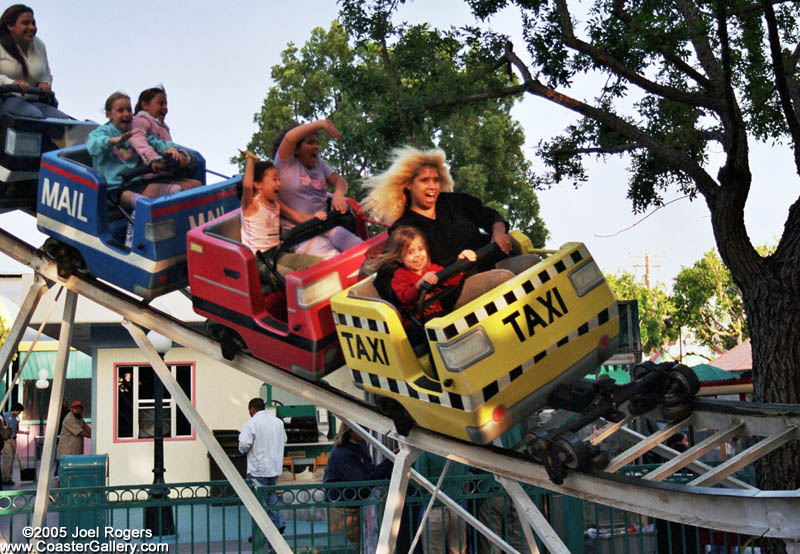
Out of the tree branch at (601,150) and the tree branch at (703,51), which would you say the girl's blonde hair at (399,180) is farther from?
the tree branch at (601,150)

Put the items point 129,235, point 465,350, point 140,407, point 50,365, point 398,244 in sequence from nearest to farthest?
point 465,350
point 398,244
point 129,235
point 140,407
point 50,365

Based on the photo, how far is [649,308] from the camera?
235 feet

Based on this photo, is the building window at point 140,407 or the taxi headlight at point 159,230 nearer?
the taxi headlight at point 159,230

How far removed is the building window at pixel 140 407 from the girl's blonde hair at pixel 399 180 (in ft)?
37.6

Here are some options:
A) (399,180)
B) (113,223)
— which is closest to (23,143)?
(113,223)

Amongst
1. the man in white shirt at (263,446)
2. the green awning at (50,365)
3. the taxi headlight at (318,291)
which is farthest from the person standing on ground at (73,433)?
the green awning at (50,365)

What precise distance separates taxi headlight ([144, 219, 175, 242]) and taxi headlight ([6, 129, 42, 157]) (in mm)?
1408

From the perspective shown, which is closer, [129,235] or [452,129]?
[129,235]

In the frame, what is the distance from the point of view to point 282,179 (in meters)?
6.36

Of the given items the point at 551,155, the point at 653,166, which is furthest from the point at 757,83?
the point at 551,155

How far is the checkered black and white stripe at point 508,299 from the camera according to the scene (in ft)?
16.1

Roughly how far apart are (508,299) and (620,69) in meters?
4.78

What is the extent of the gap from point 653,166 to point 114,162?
5.80m

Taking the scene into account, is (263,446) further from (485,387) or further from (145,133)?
(485,387)
